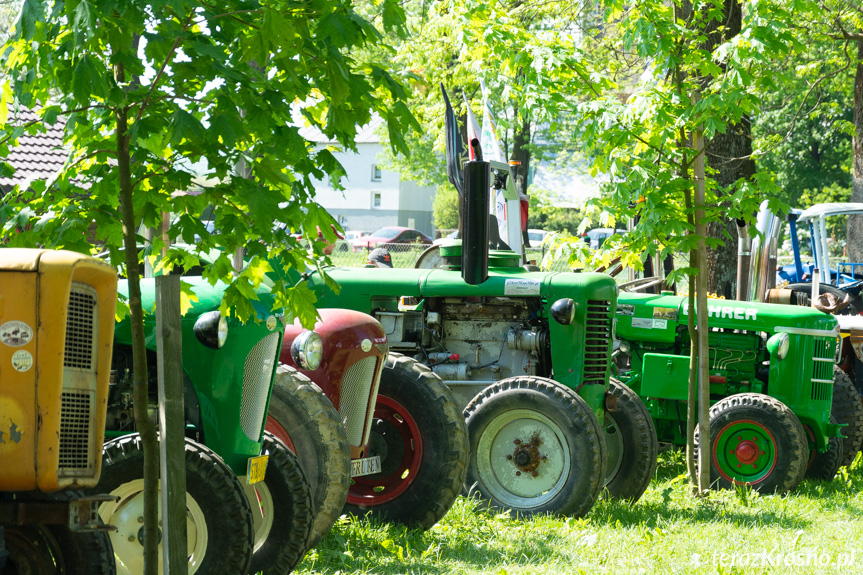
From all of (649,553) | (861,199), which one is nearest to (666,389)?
(649,553)

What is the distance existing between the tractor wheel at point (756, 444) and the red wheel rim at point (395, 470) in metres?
2.73

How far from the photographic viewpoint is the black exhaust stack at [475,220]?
6430 mm

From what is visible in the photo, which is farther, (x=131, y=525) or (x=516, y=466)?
(x=516, y=466)

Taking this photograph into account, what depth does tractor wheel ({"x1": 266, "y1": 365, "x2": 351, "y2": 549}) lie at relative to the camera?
207 inches

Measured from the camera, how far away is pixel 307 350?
545 cm

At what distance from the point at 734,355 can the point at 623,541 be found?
332 cm

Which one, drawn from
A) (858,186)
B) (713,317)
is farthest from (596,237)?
(713,317)

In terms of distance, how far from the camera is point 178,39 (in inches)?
112

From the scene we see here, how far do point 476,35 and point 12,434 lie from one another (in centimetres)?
548

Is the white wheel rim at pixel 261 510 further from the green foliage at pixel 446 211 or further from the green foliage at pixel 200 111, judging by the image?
the green foliage at pixel 446 211

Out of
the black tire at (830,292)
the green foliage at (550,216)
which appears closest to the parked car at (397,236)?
the green foliage at (550,216)

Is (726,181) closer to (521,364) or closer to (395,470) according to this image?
(521,364)

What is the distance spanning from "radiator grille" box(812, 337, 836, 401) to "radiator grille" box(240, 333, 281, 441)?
543 cm

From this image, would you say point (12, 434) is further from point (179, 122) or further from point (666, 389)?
point (666, 389)
